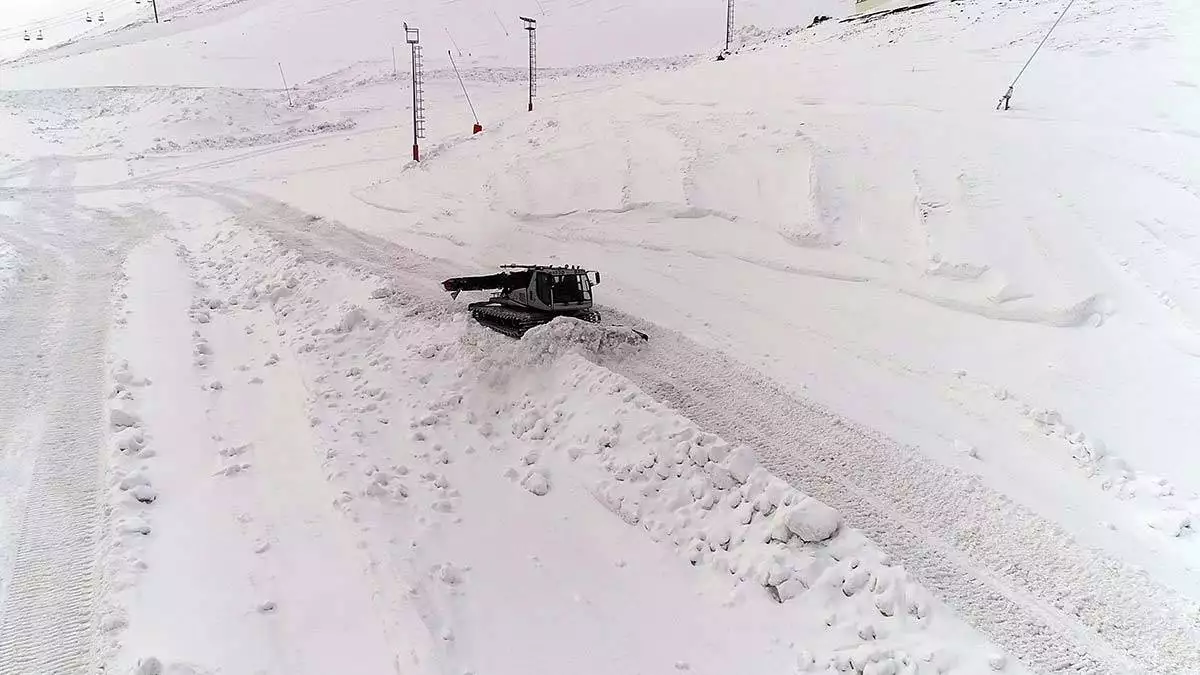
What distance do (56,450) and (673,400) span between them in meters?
7.01

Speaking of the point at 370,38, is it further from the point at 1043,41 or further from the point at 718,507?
the point at 718,507

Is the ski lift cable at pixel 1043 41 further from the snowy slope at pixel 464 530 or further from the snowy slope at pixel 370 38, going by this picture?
the snowy slope at pixel 370 38

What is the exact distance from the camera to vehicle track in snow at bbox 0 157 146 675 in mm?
5699

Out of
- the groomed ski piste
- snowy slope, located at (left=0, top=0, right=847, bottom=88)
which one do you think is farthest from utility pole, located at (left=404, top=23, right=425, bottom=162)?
snowy slope, located at (left=0, top=0, right=847, bottom=88)

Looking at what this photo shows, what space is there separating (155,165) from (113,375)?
62.8ft

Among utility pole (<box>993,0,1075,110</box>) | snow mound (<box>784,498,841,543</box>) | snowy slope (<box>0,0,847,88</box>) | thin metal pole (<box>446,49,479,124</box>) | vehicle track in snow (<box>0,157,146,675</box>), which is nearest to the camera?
vehicle track in snow (<box>0,157,146,675</box>)

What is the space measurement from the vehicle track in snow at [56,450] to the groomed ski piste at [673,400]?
0.05 m

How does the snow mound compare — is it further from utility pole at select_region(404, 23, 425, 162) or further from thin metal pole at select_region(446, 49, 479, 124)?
thin metal pole at select_region(446, 49, 479, 124)

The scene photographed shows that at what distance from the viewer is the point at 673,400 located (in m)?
8.70

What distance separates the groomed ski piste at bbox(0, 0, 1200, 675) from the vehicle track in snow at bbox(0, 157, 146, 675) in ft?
0.15

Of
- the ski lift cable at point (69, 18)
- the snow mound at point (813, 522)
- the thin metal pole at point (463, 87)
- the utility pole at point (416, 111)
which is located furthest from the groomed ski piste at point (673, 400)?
the ski lift cable at point (69, 18)

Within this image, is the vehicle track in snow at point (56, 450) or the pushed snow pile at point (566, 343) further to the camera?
the pushed snow pile at point (566, 343)

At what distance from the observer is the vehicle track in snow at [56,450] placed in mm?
5699

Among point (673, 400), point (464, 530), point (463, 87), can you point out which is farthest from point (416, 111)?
point (464, 530)
